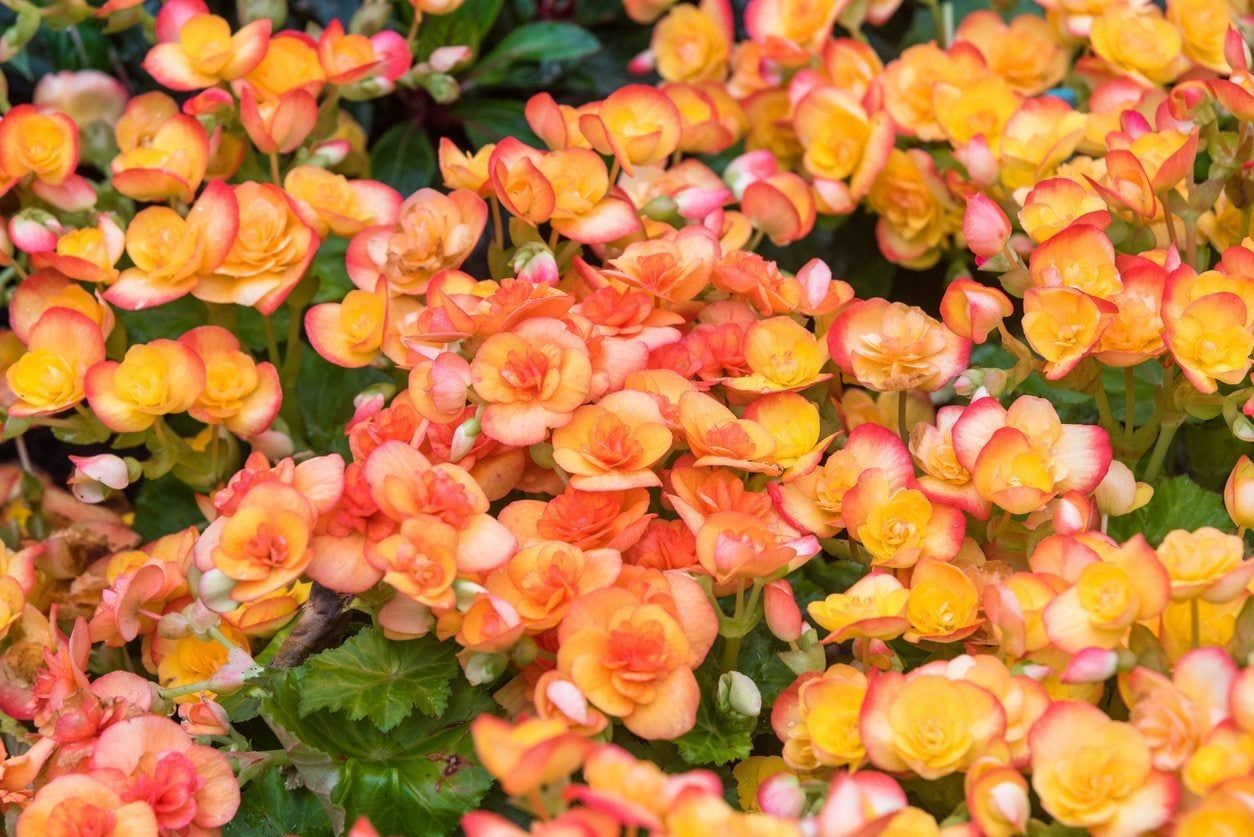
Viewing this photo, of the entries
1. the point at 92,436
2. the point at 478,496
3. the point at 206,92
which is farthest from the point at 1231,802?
the point at 206,92

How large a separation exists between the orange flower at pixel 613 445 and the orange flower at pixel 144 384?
310 mm

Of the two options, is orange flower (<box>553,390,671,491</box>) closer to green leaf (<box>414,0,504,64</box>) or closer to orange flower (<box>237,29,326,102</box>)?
orange flower (<box>237,29,326,102</box>)

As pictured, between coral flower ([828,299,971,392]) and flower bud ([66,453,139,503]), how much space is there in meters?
0.55

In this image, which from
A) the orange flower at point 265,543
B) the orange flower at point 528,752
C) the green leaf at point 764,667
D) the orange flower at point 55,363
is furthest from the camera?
the orange flower at point 55,363

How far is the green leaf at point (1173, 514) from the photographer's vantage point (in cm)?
108

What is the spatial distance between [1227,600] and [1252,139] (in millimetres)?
492

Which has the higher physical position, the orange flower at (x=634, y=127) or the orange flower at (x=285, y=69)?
the orange flower at (x=285, y=69)

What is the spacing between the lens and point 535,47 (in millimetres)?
1581

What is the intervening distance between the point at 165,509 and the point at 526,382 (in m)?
0.55

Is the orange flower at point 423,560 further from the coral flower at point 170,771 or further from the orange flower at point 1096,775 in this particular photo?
the orange flower at point 1096,775

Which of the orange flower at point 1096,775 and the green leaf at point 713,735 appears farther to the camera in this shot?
the green leaf at point 713,735

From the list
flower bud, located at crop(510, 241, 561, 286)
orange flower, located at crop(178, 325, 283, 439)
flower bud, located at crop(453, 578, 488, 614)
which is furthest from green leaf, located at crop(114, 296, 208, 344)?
flower bud, located at crop(453, 578, 488, 614)

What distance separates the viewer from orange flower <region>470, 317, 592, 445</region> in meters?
0.93

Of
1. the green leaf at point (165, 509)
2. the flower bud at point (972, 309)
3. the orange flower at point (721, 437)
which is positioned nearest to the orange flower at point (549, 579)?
the orange flower at point (721, 437)
